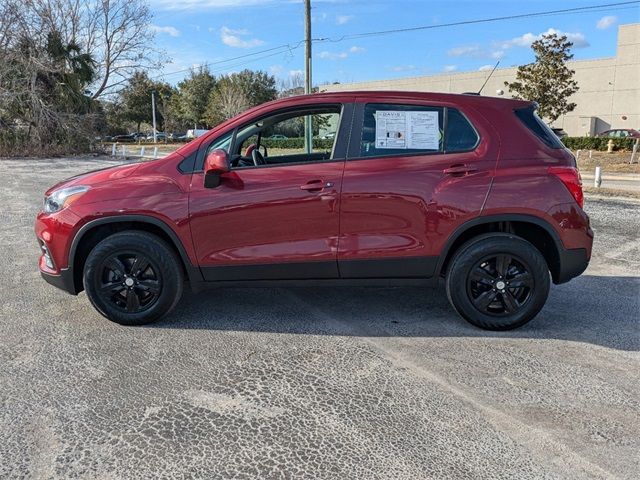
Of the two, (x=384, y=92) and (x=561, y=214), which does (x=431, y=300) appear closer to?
(x=561, y=214)

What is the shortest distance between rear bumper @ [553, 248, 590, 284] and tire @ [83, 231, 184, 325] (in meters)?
3.07

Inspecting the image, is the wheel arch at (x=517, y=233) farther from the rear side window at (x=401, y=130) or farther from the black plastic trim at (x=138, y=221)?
the black plastic trim at (x=138, y=221)

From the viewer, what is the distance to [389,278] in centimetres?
413

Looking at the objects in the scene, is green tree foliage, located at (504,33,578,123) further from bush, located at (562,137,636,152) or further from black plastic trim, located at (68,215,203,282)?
black plastic trim, located at (68,215,203,282)

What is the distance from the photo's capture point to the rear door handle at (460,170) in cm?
393

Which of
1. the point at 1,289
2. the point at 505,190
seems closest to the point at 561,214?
the point at 505,190

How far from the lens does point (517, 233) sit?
4.27 metres

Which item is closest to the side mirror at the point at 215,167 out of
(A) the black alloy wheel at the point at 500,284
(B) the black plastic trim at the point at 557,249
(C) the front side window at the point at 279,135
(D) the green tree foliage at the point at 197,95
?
(C) the front side window at the point at 279,135

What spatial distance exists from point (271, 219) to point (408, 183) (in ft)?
3.59

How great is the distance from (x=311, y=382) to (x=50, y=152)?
30796mm

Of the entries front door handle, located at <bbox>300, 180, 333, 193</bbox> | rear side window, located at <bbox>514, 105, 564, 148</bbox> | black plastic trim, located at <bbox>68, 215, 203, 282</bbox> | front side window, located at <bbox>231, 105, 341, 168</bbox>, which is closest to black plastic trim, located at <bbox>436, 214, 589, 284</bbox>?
rear side window, located at <bbox>514, 105, 564, 148</bbox>

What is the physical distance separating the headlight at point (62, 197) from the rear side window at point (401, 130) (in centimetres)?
227

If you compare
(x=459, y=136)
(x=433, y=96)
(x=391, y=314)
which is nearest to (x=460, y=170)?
(x=459, y=136)

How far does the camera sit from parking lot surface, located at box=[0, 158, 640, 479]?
8.32 feet
